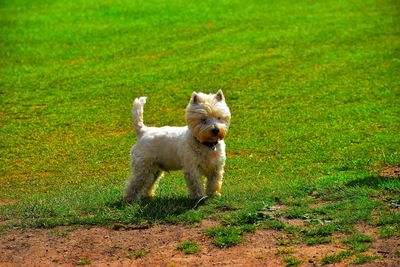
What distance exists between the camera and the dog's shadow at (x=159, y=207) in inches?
470

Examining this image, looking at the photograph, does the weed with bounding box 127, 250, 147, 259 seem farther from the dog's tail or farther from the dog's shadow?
the dog's tail

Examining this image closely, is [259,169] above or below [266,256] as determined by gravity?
below

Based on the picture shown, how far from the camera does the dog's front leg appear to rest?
12.8 m

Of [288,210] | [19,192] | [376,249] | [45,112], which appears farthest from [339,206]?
[45,112]

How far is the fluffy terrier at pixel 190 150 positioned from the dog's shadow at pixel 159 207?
0.92 ft

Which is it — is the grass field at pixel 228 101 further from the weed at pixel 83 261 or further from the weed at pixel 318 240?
the weed at pixel 83 261

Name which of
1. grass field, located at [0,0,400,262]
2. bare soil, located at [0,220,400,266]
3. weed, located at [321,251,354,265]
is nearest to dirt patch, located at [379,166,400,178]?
grass field, located at [0,0,400,262]

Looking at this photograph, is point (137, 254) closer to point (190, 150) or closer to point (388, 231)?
point (190, 150)

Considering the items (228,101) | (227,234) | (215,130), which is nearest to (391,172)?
(215,130)

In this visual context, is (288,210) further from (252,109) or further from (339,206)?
(252,109)

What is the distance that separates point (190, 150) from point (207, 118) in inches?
23.6

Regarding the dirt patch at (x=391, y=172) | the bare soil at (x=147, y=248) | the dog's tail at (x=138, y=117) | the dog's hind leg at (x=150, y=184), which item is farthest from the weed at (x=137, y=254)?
the dirt patch at (x=391, y=172)

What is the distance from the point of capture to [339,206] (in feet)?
38.7

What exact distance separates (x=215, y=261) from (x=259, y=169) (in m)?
7.18
